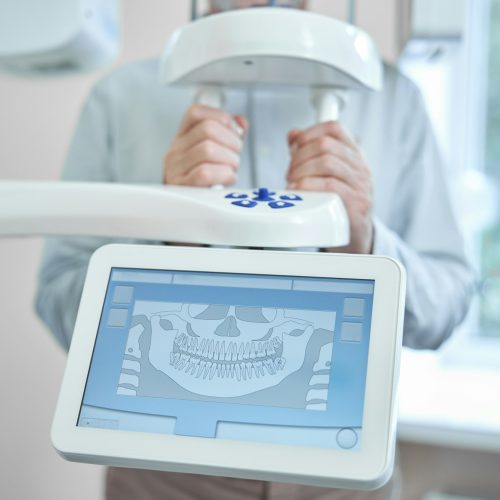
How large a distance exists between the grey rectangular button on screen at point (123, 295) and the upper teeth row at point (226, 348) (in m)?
0.05

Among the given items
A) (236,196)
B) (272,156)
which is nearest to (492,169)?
(272,156)

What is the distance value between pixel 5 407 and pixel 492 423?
2.87 ft

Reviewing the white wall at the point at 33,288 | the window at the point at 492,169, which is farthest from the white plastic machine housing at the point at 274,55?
the window at the point at 492,169

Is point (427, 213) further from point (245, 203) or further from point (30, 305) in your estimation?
point (30, 305)

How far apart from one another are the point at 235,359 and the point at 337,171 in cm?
23

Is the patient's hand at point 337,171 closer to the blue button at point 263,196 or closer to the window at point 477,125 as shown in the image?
the blue button at point 263,196

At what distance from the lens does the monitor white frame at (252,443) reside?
16.8 inches

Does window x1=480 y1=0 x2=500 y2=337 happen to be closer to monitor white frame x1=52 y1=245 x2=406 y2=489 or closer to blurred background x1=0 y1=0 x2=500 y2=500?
blurred background x1=0 y1=0 x2=500 y2=500

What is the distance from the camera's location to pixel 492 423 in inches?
57.7

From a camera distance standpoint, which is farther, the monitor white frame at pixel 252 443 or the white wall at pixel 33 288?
the white wall at pixel 33 288

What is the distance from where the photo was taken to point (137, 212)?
1.74 feet

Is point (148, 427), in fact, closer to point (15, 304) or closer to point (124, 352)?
point (124, 352)

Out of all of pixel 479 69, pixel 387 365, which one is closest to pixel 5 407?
pixel 387 365

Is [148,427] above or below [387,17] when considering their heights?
below
